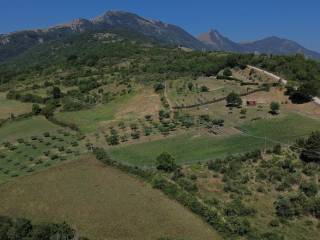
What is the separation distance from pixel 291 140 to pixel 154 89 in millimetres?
47096

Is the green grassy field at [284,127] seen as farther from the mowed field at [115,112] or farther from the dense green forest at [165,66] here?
the mowed field at [115,112]

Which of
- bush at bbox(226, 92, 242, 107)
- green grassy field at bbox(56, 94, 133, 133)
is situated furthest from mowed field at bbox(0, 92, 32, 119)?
bush at bbox(226, 92, 242, 107)

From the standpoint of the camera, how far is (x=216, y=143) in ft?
184

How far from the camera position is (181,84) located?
328 ft

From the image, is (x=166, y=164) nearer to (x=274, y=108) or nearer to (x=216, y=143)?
(x=216, y=143)

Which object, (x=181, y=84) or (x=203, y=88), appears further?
(x=181, y=84)

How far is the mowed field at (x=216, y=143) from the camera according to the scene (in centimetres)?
5231

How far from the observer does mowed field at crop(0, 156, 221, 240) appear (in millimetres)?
34094

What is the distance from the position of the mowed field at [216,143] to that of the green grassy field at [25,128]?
21.8 m

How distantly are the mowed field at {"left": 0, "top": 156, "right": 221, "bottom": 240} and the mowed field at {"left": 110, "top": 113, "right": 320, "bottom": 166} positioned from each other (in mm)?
6243

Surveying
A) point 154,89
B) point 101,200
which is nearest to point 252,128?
point 101,200

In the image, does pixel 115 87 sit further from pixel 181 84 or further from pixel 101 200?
pixel 101 200

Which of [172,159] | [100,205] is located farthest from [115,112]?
[100,205]

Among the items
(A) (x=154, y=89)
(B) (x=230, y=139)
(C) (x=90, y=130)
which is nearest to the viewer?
(B) (x=230, y=139)
